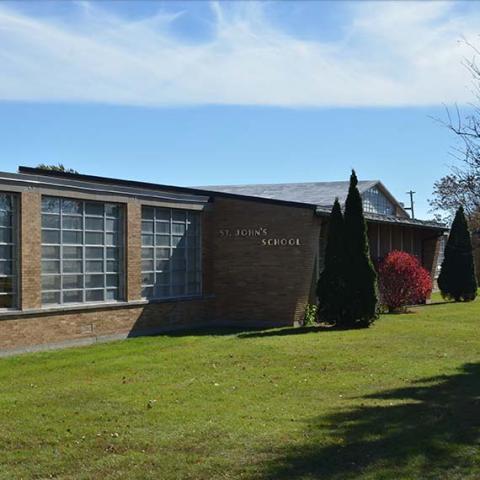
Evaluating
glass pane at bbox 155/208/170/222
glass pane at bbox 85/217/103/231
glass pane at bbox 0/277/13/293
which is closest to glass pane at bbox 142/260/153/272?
glass pane at bbox 155/208/170/222

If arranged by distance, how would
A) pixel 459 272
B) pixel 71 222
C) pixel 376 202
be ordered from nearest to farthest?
pixel 71 222, pixel 459 272, pixel 376 202

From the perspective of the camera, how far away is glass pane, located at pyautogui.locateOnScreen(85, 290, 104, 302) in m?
17.6

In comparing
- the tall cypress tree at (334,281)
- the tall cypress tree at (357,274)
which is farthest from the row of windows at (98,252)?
the tall cypress tree at (357,274)

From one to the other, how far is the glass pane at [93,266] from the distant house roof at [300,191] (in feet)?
29.6

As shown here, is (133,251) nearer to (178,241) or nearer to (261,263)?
(178,241)

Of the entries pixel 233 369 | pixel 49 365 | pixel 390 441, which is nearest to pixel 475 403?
pixel 390 441

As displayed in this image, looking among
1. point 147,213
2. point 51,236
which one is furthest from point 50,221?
point 147,213

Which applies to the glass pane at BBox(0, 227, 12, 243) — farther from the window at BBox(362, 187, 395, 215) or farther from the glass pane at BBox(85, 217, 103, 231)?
the window at BBox(362, 187, 395, 215)

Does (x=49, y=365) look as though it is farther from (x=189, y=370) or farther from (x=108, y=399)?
(x=108, y=399)

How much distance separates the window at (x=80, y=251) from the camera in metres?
16.4

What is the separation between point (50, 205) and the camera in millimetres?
16406

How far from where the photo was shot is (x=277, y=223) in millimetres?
21109

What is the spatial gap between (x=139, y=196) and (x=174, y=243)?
7.20 ft

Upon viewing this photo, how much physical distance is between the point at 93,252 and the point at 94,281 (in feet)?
2.34
